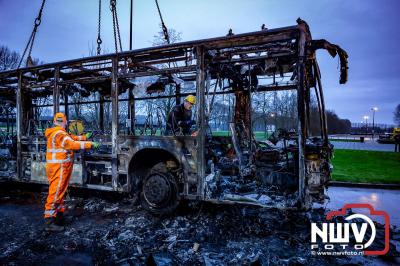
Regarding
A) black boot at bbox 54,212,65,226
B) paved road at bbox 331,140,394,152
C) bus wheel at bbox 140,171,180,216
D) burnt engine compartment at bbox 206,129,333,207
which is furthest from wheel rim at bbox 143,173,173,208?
paved road at bbox 331,140,394,152

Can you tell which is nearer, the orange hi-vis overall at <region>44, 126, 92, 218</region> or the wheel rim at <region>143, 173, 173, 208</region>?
the orange hi-vis overall at <region>44, 126, 92, 218</region>

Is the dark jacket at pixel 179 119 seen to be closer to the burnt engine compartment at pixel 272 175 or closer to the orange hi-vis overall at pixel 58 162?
the burnt engine compartment at pixel 272 175

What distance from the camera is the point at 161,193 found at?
15.6ft

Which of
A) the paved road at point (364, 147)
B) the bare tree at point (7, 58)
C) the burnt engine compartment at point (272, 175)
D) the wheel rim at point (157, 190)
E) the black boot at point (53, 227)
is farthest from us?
the bare tree at point (7, 58)

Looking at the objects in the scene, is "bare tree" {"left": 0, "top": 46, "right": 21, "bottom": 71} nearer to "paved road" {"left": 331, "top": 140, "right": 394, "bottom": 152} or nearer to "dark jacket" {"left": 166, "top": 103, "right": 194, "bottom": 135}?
"dark jacket" {"left": 166, "top": 103, "right": 194, "bottom": 135}

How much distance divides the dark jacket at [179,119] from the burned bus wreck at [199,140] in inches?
10.3

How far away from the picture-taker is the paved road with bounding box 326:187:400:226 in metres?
5.62

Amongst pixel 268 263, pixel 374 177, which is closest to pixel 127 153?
pixel 268 263

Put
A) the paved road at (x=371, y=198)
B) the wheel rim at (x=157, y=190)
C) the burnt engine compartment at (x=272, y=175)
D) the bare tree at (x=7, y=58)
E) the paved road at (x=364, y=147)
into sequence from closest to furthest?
the burnt engine compartment at (x=272, y=175)
the wheel rim at (x=157, y=190)
the paved road at (x=371, y=198)
the paved road at (x=364, y=147)
the bare tree at (x=7, y=58)

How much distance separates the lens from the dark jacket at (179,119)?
572cm

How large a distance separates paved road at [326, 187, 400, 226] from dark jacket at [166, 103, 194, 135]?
3.61 meters

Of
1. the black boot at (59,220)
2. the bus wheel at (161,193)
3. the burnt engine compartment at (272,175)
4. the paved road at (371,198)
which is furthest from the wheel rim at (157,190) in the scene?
the paved road at (371,198)

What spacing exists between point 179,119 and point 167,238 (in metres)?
2.76

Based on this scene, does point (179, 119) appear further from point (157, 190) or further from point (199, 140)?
point (157, 190)
